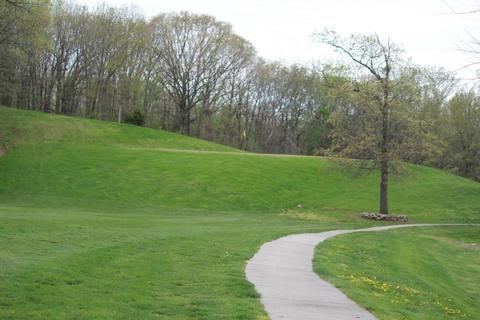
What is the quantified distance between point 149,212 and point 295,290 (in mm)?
24008

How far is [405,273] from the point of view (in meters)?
16.1

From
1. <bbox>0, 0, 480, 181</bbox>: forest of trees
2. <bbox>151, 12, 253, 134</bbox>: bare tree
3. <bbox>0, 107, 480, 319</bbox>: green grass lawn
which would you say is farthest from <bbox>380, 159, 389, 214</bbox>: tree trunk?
<bbox>151, 12, 253, 134</bbox>: bare tree

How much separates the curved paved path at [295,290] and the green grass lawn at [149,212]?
0.35 m

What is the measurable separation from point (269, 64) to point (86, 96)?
30.9 metres

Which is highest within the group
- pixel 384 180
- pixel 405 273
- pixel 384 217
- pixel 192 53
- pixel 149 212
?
pixel 192 53

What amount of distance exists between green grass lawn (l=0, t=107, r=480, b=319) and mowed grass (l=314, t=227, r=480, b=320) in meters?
2.41

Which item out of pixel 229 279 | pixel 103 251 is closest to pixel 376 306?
pixel 229 279

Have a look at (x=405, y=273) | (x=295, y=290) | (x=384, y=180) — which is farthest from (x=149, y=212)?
(x=295, y=290)

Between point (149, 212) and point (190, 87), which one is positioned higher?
point (190, 87)

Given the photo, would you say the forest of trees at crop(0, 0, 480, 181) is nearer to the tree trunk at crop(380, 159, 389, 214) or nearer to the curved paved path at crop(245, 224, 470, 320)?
the tree trunk at crop(380, 159, 389, 214)

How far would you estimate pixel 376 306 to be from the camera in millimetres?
9344

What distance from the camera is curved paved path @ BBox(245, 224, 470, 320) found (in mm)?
7980

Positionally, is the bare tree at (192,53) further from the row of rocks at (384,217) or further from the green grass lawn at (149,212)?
the row of rocks at (384,217)

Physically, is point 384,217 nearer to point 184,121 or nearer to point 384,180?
point 384,180
